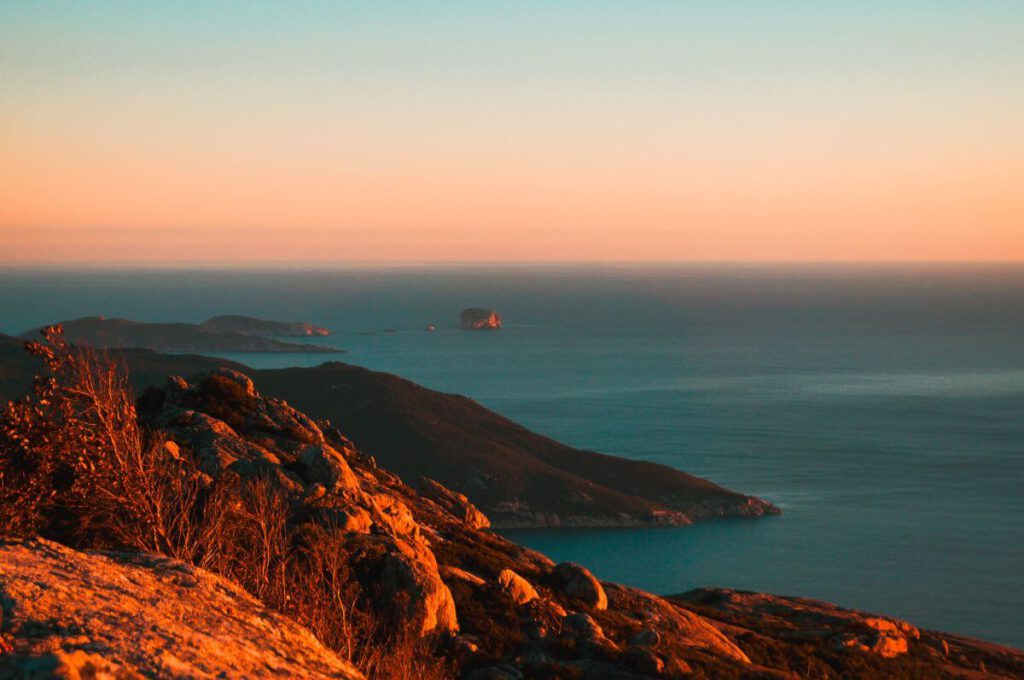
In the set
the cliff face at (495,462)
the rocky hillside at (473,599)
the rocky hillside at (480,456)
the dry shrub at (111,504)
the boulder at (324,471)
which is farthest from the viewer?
the rocky hillside at (480,456)

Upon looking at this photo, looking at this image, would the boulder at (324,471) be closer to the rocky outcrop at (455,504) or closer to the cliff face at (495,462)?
the rocky outcrop at (455,504)

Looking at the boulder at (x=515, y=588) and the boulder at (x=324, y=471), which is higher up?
the boulder at (x=324, y=471)

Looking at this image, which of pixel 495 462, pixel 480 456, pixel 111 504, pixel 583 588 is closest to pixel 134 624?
pixel 111 504

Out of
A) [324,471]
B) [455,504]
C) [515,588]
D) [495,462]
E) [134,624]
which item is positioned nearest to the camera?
[134,624]

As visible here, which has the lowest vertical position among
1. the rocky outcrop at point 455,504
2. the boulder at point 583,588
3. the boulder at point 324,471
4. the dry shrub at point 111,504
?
the rocky outcrop at point 455,504

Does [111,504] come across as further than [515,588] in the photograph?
No

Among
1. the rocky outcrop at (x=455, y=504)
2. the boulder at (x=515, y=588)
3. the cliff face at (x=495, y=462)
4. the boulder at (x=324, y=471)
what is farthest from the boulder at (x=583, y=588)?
the cliff face at (x=495, y=462)

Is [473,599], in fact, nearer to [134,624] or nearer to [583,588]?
[583,588]
